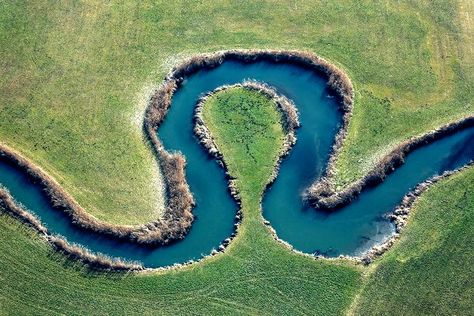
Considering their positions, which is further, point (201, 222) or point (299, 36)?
point (299, 36)

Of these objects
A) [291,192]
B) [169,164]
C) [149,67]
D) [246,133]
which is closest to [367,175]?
[291,192]

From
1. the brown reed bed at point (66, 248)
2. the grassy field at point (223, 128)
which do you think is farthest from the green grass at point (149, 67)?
the brown reed bed at point (66, 248)

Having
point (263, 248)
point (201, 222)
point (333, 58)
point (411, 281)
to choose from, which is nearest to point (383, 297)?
point (411, 281)

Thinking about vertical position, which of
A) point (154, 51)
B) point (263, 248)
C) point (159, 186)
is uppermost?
point (154, 51)

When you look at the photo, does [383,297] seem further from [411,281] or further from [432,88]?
[432,88]

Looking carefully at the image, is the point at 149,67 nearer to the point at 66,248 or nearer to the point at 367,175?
the point at 66,248

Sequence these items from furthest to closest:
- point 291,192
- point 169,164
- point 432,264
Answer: point 169,164 → point 291,192 → point 432,264

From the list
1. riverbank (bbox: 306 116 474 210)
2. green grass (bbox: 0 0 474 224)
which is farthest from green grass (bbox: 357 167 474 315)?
green grass (bbox: 0 0 474 224)
